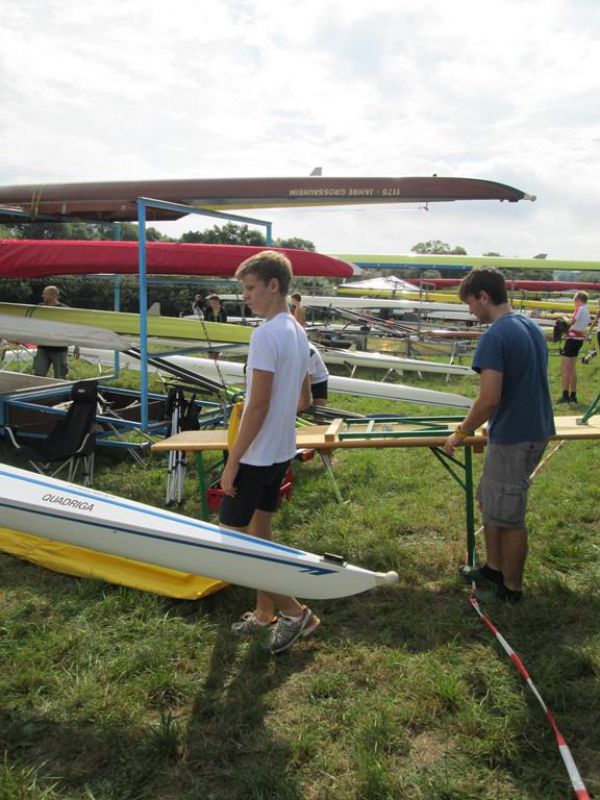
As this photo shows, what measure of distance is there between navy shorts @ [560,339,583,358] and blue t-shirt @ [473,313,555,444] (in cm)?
676

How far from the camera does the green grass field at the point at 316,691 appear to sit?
2.14m

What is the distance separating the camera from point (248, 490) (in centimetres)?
267

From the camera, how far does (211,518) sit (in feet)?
14.6

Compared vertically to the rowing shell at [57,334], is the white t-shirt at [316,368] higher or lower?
lower

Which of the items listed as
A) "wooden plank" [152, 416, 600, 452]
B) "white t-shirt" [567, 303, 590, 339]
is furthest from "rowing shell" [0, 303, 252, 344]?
"white t-shirt" [567, 303, 590, 339]

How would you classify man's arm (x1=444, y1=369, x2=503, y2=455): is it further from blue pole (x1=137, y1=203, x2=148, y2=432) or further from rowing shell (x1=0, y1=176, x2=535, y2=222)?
rowing shell (x1=0, y1=176, x2=535, y2=222)

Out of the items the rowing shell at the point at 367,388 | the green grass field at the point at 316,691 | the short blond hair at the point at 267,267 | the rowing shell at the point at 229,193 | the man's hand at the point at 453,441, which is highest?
the rowing shell at the point at 229,193

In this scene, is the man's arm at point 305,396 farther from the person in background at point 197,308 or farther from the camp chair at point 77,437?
the person in background at point 197,308

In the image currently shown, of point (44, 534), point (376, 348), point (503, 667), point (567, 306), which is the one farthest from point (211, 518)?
point (567, 306)

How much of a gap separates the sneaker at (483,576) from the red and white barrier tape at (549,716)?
19cm

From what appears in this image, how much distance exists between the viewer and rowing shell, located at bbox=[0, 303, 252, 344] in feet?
23.4

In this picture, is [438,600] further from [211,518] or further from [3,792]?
[3,792]

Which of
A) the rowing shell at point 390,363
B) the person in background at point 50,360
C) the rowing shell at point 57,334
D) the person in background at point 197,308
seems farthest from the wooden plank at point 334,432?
the rowing shell at point 390,363

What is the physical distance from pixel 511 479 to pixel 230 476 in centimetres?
155
